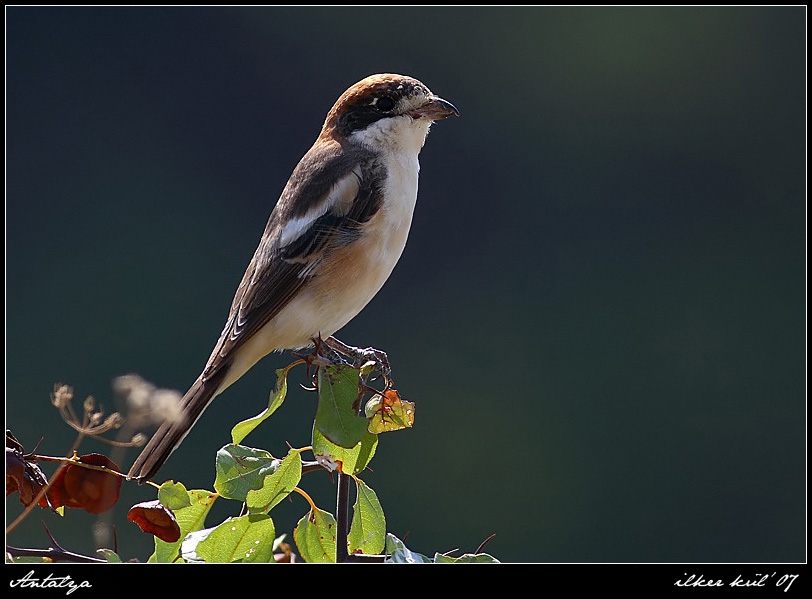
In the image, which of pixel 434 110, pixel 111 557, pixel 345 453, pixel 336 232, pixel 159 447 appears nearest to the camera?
pixel 111 557

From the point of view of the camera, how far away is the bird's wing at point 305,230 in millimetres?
2762

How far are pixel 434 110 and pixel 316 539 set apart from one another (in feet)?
4.72

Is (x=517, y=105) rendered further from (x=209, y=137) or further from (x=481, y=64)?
(x=209, y=137)

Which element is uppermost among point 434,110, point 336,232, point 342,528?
point 434,110

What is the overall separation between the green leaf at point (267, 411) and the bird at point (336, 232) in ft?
1.85

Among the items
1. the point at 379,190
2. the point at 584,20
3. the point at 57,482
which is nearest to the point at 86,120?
the point at 584,20

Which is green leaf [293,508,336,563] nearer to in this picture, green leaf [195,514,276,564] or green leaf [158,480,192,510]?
green leaf [195,514,276,564]

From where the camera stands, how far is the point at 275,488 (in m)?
1.79

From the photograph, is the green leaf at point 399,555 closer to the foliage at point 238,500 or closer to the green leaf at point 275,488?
the foliage at point 238,500

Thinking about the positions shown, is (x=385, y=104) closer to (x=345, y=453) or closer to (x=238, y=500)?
(x=345, y=453)

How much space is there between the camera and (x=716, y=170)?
12.2 m

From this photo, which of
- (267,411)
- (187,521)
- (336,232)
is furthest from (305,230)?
(187,521)

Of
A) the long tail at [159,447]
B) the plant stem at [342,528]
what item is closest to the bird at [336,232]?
the long tail at [159,447]

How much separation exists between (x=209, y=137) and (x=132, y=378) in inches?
363
